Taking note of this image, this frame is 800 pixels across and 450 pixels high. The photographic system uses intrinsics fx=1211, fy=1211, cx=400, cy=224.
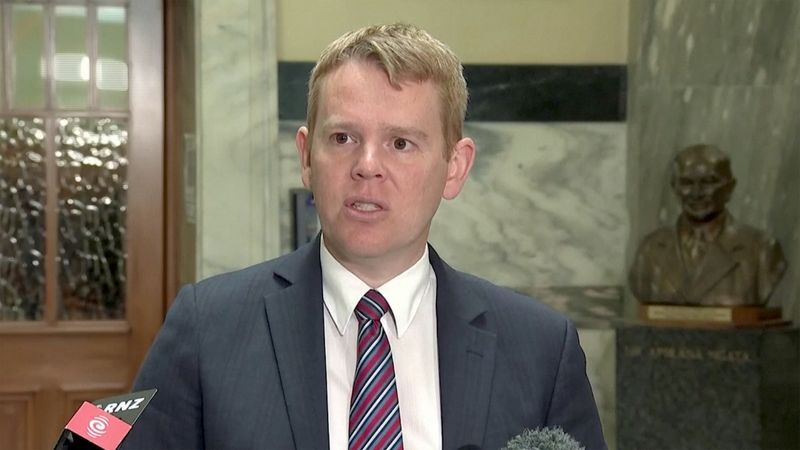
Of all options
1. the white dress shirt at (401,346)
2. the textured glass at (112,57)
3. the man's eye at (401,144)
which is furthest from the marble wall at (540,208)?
the man's eye at (401,144)

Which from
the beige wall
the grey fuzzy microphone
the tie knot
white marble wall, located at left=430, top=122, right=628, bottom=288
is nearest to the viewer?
the grey fuzzy microphone

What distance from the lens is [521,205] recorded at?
5.06m

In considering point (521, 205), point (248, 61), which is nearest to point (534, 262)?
point (521, 205)

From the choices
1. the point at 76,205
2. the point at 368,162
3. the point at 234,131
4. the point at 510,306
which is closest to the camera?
the point at 368,162

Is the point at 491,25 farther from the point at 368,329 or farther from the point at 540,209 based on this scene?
the point at 368,329

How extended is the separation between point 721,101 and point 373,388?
4026mm

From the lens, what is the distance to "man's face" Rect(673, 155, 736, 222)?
15.0 feet

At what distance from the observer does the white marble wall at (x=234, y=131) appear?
478 cm

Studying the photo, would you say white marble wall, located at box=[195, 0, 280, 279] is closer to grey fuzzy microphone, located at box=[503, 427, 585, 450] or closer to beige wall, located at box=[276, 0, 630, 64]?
beige wall, located at box=[276, 0, 630, 64]

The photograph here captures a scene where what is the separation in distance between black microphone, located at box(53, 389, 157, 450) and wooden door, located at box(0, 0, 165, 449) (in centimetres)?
391

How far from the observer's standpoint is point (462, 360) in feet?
5.32

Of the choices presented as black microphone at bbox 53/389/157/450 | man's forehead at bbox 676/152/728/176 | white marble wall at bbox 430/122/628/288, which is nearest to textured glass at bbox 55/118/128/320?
white marble wall at bbox 430/122/628/288

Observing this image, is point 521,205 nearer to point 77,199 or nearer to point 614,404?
point 614,404

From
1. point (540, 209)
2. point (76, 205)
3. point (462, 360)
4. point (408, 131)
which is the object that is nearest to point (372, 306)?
point (462, 360)
